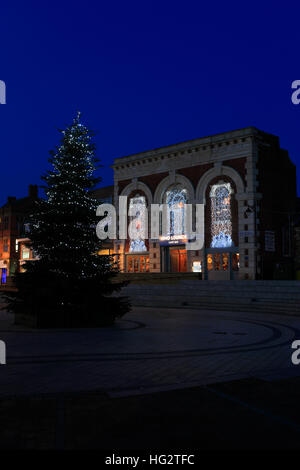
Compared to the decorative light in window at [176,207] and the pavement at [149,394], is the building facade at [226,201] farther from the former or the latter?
the pavement at [149,394]

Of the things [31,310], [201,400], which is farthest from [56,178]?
[201,400]

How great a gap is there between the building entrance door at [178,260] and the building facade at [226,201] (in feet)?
0.30

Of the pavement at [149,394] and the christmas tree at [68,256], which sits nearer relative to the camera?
the pavement at [149,394]

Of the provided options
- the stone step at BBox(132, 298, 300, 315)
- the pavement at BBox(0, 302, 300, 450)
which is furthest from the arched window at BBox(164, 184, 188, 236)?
the pavement at BBox(0, 302, 300, 450)

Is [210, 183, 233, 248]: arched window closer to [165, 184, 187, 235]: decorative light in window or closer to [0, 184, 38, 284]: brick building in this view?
[165, 184, 187, 235]: decorative light in window

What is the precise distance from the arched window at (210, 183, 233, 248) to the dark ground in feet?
98.4

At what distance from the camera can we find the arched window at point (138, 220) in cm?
4159

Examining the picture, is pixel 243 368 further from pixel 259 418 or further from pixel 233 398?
pixel 259 418

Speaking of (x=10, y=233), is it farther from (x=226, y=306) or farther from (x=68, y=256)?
(x=68, y=256)

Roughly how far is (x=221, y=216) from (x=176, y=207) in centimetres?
466

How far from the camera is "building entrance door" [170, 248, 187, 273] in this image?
3924 cm

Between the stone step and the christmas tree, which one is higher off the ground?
the christmas tree

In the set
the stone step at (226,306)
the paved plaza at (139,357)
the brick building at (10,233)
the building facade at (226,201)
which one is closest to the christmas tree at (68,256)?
the paved plaza at (139,357)

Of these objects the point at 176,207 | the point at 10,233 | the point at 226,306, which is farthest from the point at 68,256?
the point at 10,233
